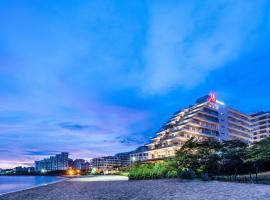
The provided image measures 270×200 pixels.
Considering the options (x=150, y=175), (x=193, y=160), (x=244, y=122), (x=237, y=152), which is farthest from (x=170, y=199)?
(x=244, y=122)

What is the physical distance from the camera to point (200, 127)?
95625 mm

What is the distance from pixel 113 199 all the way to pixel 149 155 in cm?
8354

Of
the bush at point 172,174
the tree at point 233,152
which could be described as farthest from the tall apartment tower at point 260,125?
the bush at point 172,174

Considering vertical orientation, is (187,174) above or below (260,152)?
below

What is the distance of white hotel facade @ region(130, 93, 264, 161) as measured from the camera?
9044 cm

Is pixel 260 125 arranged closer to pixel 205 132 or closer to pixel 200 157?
pixel 205 132

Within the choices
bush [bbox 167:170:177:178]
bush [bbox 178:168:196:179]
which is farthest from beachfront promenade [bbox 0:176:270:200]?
bush [bbox 167:170:177:178]

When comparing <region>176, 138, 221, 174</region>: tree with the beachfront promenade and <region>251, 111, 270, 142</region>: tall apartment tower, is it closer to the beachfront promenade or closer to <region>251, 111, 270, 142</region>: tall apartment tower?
the beachfront promenade

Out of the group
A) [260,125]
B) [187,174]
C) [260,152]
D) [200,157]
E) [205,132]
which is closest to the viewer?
[260,152]

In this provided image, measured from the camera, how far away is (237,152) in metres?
33.2

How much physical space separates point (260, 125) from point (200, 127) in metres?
57.7

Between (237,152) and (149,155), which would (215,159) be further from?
(149,155)

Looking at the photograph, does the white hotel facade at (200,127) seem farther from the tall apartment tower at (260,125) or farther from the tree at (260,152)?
the tree at (260,152)

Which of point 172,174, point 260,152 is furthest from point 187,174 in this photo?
point 260,152
